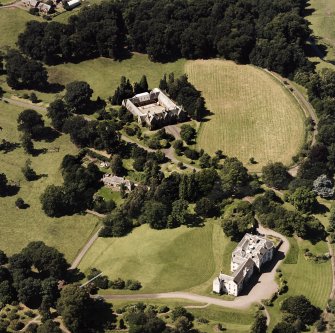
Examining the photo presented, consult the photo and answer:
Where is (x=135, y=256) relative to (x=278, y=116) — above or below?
below

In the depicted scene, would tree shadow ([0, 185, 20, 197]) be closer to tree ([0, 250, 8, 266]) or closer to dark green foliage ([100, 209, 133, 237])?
tree ([0, 250, 8, 266])

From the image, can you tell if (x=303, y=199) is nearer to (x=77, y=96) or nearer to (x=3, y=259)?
(x=3, y=259)

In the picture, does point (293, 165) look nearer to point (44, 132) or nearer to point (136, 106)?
point (136, 106)

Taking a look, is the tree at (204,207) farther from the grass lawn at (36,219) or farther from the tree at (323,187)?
the tree at (323,187)

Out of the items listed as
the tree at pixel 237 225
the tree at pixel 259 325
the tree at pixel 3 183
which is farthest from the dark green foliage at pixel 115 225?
the tree at pixel 259 325

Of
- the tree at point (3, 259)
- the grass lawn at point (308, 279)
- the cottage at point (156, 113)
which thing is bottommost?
the tree at point (3, 259)

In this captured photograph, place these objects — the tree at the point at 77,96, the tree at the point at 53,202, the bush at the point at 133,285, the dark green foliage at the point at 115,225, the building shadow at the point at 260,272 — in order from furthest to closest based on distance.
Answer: the tree at the point at 77,96
the tree at the point at 53,202
the dark green foliage at the point at 115,225
the bush at the point at 133,285
the building shadow at the point at 260,272

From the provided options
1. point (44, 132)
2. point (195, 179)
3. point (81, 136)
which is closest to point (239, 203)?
point (195, 179)
